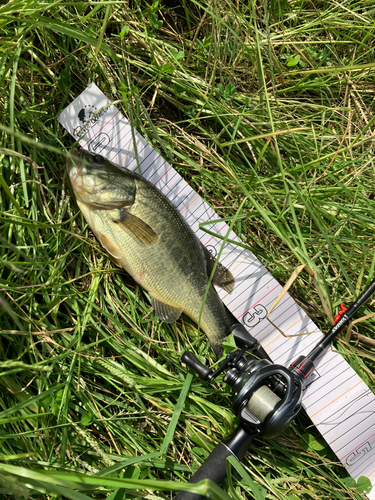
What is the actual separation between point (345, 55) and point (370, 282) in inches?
76.2

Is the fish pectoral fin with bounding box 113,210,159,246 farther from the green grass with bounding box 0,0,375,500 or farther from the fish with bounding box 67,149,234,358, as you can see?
the green grass with bounding box 0,0,375,500

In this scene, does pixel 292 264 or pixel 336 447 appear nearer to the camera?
pixel 336 447

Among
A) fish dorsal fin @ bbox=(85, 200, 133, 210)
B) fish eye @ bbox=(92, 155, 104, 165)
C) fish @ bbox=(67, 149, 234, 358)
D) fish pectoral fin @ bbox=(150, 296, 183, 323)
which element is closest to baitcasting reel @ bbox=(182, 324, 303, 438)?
fish @ bbox=(67, 149, 234, 358)

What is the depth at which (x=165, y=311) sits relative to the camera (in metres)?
2.54

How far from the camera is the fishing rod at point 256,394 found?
211 centimetres

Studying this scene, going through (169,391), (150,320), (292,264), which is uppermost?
(292,264)

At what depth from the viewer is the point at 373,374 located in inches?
104

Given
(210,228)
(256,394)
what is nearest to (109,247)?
(210,228)

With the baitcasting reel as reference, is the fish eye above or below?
above

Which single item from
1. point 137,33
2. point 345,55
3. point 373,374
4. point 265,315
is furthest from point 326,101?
point 373,374

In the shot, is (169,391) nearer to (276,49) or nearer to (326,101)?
(326,101)

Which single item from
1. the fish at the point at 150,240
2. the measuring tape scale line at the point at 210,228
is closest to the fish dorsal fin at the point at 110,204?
the fish at the point at 150,240

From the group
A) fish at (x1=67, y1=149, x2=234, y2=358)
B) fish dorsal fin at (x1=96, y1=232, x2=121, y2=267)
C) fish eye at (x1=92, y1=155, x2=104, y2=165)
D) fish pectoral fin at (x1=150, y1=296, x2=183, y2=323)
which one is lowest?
fish pectoral fin at (x1=150, y1=296, x2=183, y2=323)

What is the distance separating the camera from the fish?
2.43 m
